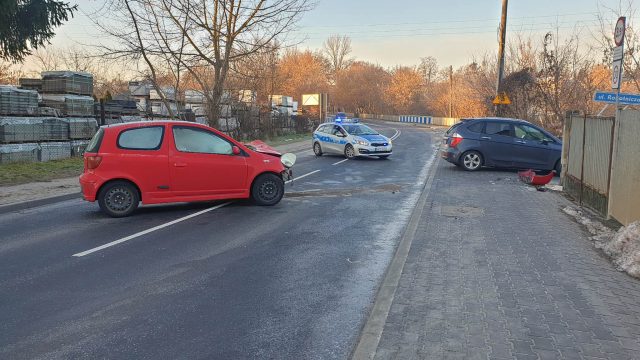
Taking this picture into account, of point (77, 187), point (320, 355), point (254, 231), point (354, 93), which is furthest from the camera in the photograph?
point (354, 93)

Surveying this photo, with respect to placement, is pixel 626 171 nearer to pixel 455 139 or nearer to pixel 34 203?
pixel 455 139

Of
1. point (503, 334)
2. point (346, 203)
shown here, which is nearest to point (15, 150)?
point (346, 203)

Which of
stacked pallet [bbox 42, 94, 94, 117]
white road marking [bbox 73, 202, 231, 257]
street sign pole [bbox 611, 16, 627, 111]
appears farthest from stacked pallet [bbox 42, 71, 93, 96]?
street sign pole [bbox 611, 16, 627, 111]

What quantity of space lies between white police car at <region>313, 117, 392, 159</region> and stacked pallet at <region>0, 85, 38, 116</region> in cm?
1122

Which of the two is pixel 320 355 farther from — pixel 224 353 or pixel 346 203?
A: pixel 346 203

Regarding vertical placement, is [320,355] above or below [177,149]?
below

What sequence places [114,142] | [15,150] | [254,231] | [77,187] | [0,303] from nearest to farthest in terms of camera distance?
[0,303] < [254,231] < [114,142] < [77,187] < [15,150]

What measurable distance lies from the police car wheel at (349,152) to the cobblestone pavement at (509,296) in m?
12.8

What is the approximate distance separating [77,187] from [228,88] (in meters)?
15.0

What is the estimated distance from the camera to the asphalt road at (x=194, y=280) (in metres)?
4.11

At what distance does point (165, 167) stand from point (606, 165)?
7578 millimetres

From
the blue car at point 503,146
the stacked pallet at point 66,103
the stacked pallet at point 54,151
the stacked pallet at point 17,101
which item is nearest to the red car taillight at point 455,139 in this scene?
the blue car at point 503,146


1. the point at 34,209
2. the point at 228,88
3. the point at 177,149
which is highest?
the point at 228,88

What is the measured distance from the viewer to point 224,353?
3.90m
